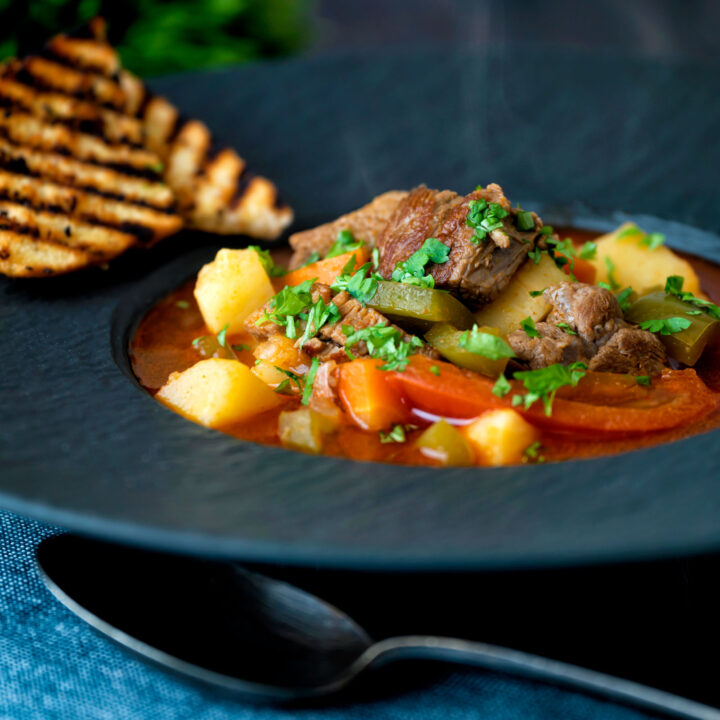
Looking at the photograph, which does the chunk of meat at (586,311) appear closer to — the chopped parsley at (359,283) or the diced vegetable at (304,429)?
the chopped parsley at (359,283)

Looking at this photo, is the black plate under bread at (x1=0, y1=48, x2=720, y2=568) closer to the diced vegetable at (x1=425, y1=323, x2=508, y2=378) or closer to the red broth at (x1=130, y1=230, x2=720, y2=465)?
the red broth at (x1=130, y1=230, x2=720, y2=465)

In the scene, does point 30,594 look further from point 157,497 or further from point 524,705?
point 524,705

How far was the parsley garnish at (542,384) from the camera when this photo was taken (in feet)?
9.37

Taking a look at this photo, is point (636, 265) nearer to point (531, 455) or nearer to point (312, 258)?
point (312, 258)

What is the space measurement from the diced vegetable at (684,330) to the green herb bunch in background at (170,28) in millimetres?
4571

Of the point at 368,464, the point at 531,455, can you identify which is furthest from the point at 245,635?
the point at 531,455

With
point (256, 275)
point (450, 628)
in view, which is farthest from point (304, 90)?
point (450, 628)

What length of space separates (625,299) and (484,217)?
79cm

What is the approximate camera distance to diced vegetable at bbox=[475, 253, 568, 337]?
132 inches

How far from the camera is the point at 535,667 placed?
204 centimetres

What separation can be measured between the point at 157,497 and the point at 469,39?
976cm

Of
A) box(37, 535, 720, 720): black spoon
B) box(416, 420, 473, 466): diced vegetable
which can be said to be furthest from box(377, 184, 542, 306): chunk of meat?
box(37, 535, 720, 720): black spoon

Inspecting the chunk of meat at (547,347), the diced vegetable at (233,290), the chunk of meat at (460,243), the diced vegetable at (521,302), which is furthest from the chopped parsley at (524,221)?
the diced vegetable at (233,290)

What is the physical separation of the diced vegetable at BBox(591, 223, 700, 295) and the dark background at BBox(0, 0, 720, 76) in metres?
2.14
